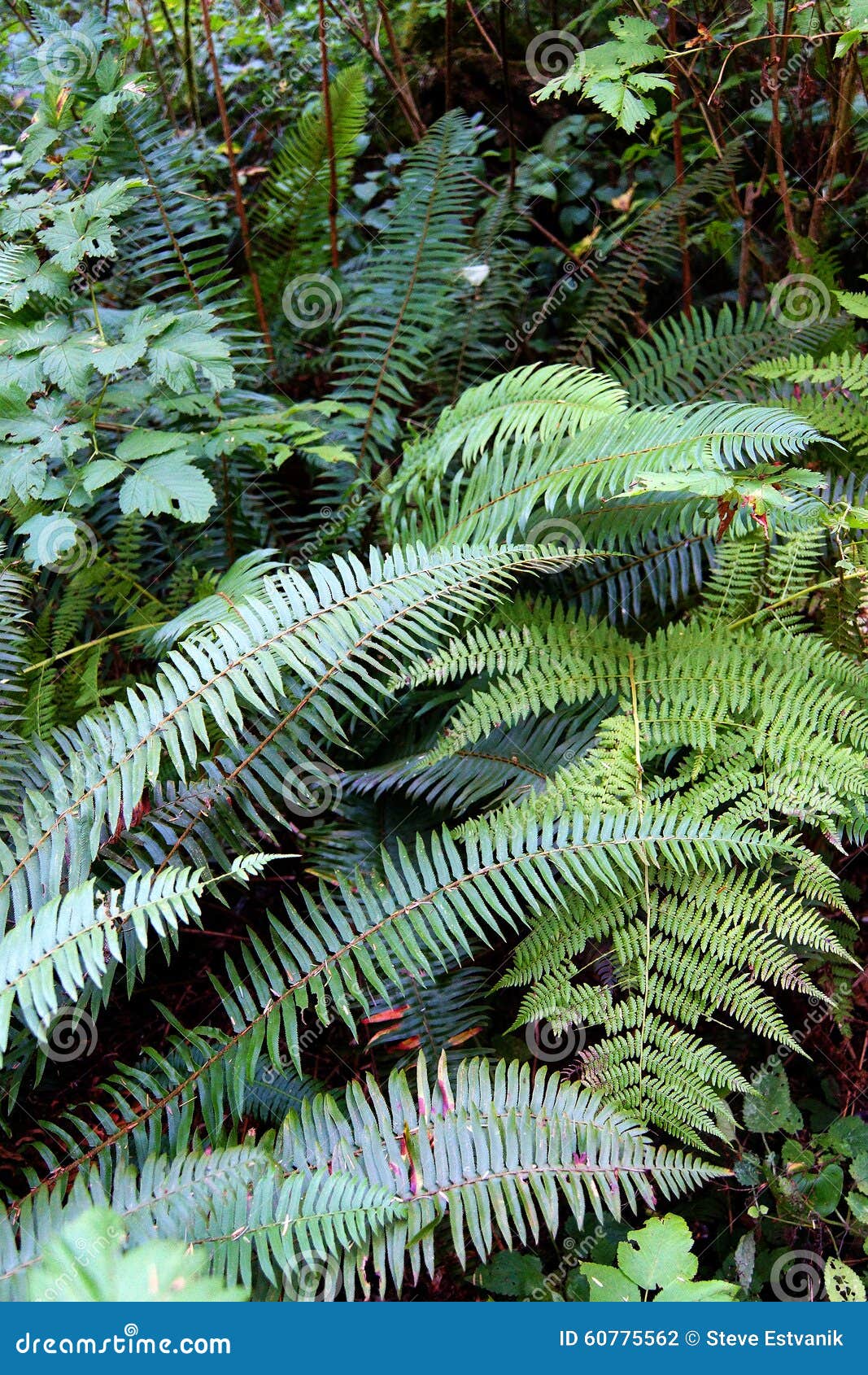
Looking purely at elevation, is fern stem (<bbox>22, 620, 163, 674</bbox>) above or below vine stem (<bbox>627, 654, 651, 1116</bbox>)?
above

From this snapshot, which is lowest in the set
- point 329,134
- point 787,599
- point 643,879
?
point 643,879

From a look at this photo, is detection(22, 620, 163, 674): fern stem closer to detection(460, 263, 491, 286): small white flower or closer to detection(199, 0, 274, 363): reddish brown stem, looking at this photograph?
detection(199, 0, 274, 363): reddish brown stem

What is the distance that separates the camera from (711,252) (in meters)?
3.63

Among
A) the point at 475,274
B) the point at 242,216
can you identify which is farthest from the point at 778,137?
the point at 242,216

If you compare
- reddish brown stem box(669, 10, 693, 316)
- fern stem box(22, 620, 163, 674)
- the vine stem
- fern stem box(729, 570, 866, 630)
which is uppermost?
reddish brown stem box(669, 10, 693, 316)

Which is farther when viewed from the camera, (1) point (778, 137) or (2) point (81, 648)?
(1) point (778, 137)

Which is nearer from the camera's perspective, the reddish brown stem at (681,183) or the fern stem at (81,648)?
the fern stem at (81,648)

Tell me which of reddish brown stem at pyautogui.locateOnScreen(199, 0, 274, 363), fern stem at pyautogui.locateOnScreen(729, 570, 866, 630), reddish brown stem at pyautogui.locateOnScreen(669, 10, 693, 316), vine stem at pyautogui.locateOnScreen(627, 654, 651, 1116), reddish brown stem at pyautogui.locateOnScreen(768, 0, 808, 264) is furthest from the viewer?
reddish brown stem at pyautogui.locateOnScreen(199, 0, 274, 363)

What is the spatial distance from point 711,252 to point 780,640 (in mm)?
2087

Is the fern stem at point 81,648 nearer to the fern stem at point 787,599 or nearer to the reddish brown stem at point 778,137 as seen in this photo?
the fern stem at point 787,599

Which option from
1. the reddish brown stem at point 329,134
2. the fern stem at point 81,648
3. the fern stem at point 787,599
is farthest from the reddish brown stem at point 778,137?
the fern stem at point 81,648

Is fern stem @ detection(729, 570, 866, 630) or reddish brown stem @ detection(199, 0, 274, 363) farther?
reddish brown stem @ detection(199, 0, 274, 363)

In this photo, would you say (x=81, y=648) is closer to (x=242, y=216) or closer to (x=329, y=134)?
(x=242, y=216)

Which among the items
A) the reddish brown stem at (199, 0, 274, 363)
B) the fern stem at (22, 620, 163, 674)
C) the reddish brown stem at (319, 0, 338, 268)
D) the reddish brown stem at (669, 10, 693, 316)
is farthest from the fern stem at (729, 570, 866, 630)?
the reddish brown stem at (319, 0, 338, 268)
